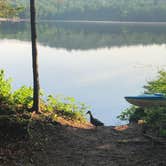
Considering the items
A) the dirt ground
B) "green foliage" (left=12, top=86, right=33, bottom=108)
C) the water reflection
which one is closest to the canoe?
the dirt ground

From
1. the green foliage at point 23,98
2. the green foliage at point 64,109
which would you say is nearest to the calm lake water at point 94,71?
the green foliage at point 64,109

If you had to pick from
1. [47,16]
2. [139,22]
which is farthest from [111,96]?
[47,16]

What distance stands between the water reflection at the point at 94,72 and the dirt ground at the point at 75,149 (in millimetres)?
9004

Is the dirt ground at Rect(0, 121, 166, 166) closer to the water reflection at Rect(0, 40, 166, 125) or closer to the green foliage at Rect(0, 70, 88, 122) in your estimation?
the green foliage at Rect(0, 70, 88, 122)

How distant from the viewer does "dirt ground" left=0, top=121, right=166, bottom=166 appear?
309 inches

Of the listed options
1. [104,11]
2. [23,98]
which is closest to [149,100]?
[23,98]

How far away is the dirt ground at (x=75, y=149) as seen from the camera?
7852 mm

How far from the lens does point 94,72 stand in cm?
3412

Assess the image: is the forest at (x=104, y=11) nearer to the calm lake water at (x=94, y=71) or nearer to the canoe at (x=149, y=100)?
the calm lake water at (x=94, y=71)

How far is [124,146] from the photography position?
9.39 metres

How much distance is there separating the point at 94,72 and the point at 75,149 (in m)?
25.3

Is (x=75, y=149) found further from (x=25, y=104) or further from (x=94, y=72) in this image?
(x=94, y=72)

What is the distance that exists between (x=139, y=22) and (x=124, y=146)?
108028 mm

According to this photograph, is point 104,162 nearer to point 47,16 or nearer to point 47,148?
point 47,148
